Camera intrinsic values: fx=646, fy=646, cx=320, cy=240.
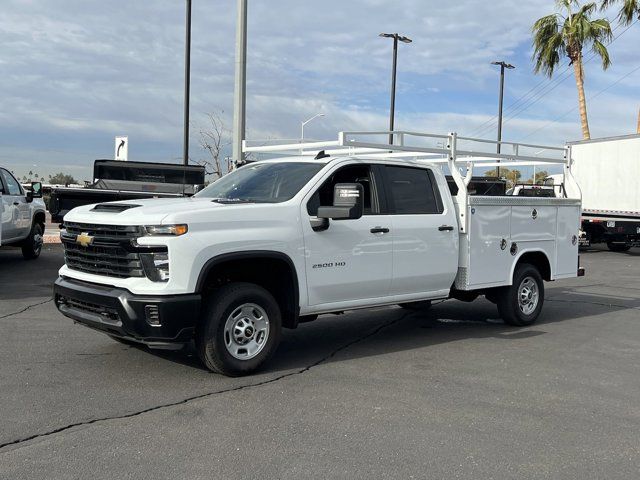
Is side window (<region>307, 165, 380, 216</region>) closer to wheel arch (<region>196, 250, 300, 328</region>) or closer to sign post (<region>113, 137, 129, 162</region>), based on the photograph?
wheel arch (<region>196, 250, 300, 328</region>)

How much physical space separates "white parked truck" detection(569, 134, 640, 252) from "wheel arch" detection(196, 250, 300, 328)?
1667cm

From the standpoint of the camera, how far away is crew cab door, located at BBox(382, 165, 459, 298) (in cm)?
681

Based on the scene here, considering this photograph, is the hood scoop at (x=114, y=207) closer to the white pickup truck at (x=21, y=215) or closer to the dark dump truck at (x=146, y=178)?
the white pickup truck at (x=21, y=215)

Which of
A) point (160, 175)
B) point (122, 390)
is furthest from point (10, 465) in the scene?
point (160, 175)

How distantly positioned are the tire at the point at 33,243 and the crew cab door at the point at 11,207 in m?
0.51

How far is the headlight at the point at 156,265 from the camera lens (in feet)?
17.1

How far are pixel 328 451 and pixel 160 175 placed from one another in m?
13.7

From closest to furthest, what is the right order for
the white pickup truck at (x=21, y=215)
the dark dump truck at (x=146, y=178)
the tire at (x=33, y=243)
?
1. the white pickup truck at (x=21, y=215)
2. the tire at (x=33, y=243)
3. the dark dump truck at (x=146, y=178)

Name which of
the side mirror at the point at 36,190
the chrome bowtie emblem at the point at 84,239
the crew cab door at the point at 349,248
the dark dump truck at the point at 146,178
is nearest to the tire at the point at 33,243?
the side mirror at the point at 36,190

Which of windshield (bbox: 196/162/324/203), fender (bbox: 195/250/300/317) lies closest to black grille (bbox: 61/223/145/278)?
fender (bbox: 195/250/300/317)

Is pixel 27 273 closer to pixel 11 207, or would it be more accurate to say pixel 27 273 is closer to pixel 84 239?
pixel 11 207

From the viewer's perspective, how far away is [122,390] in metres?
5.28

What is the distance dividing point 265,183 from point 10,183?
8.78 meters

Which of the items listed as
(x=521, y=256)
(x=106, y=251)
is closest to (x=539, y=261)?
(x=521, y=256)
